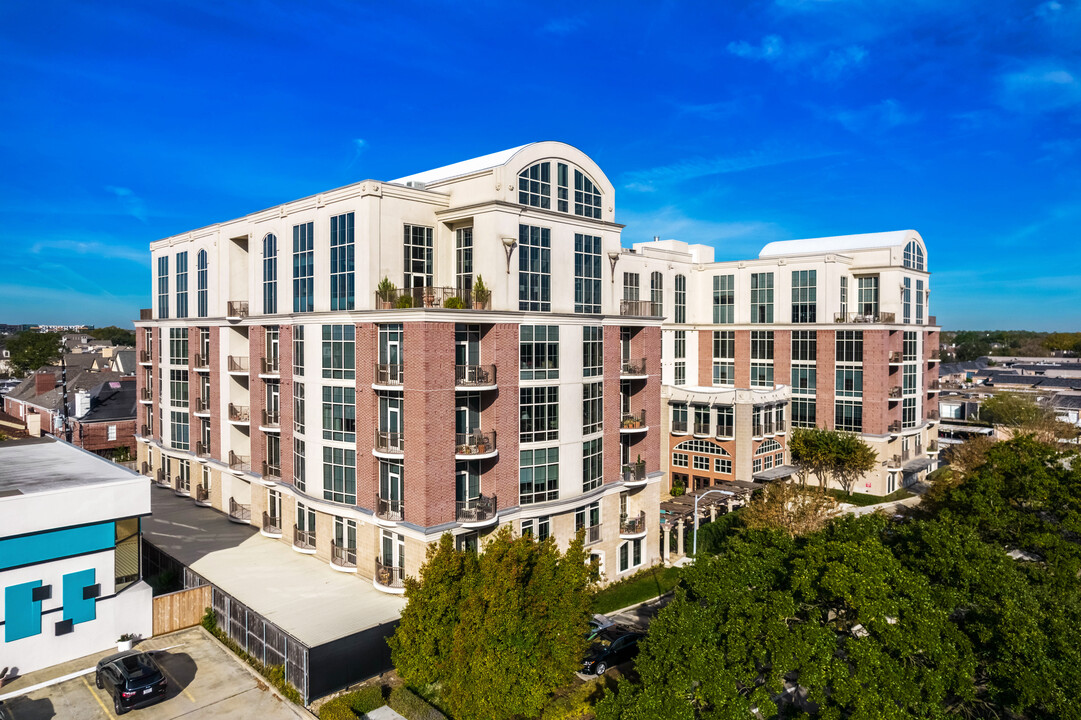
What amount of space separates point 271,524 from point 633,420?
791 inches

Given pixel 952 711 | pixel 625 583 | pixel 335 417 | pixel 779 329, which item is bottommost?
pixel 625 583

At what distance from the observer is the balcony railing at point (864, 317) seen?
53.8 meters

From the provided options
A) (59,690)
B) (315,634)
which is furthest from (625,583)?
(59,690)

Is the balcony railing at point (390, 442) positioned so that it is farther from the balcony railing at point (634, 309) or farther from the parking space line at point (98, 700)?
the balcony railing at point (634, 309)

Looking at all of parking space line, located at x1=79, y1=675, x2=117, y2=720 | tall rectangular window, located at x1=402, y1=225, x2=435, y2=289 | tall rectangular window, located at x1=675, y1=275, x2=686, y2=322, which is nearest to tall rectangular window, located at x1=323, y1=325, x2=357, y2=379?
tall rectangular window, located at x1=402, y1=225, x2=435, y2=289

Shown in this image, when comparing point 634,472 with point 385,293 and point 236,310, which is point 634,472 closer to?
point 385,293

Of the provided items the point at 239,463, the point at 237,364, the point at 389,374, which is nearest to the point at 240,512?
the point at 239,463

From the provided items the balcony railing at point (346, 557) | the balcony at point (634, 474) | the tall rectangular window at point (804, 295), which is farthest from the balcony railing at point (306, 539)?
the tall rectangular window at point (804, 295)

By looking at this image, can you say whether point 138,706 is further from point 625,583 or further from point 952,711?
point 952,711

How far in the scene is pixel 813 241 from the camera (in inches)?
2375

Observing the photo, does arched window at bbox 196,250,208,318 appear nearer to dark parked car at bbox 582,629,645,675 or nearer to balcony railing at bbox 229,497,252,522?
balcony railing at bbox 229,497,252,522

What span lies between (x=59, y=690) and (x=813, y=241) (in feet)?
195

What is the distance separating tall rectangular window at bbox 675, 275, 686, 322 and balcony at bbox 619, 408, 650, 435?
82.7 ft

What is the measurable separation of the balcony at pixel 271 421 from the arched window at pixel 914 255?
165ft
